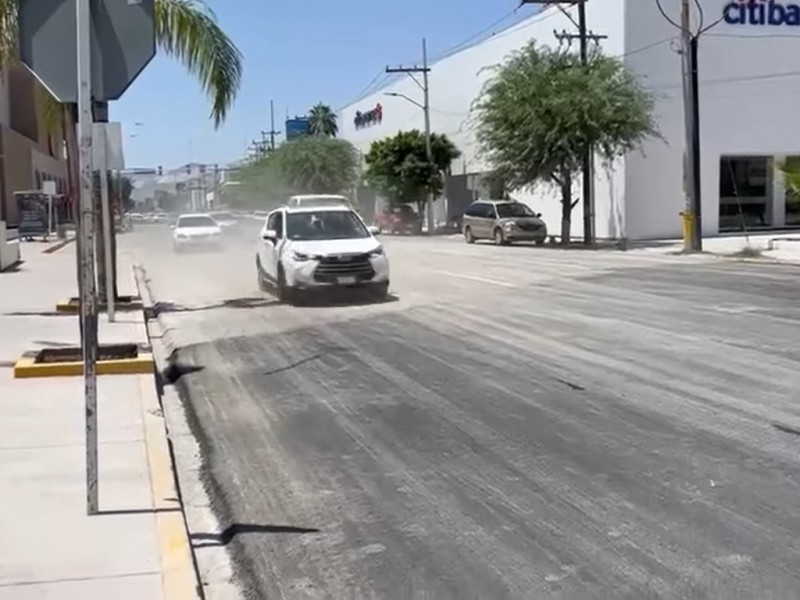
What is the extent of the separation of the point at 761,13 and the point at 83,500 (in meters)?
45.2

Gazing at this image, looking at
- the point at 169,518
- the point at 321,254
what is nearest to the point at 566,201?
the point at 321,254

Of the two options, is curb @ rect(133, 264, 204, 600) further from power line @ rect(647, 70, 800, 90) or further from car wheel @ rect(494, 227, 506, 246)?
power line @ rect(647, 70, 800, 90)

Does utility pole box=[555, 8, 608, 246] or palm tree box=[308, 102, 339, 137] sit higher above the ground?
palm tree box=[308, 102, 339, 137]

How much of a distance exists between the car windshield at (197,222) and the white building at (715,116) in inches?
435

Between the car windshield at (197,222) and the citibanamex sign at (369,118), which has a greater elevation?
the citibanamex sign at (369,118)

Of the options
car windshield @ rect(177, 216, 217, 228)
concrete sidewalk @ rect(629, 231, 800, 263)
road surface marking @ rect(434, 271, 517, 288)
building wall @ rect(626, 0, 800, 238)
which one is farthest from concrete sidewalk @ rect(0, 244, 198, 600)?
building wall @ rect(626, 0, 800, 238)

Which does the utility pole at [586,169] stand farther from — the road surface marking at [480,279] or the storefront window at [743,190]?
the road surface marking at [480,279]

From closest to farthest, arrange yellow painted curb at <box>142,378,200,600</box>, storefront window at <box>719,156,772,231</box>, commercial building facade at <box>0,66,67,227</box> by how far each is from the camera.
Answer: yellow painted curb at <box>142,378,200,600</box>, storefront window at <box>719,156,772,231</box>, commercial building facade at <box>0,66,67,227</box>

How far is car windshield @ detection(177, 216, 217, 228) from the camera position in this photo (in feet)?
134

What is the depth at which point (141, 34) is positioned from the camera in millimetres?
6602

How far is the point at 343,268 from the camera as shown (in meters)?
19.4

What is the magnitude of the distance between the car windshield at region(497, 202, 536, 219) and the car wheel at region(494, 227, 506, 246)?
59 cm

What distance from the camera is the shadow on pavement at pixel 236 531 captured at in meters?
6.38

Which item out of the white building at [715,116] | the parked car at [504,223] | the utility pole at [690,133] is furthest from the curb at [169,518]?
the white building at [715,116]
